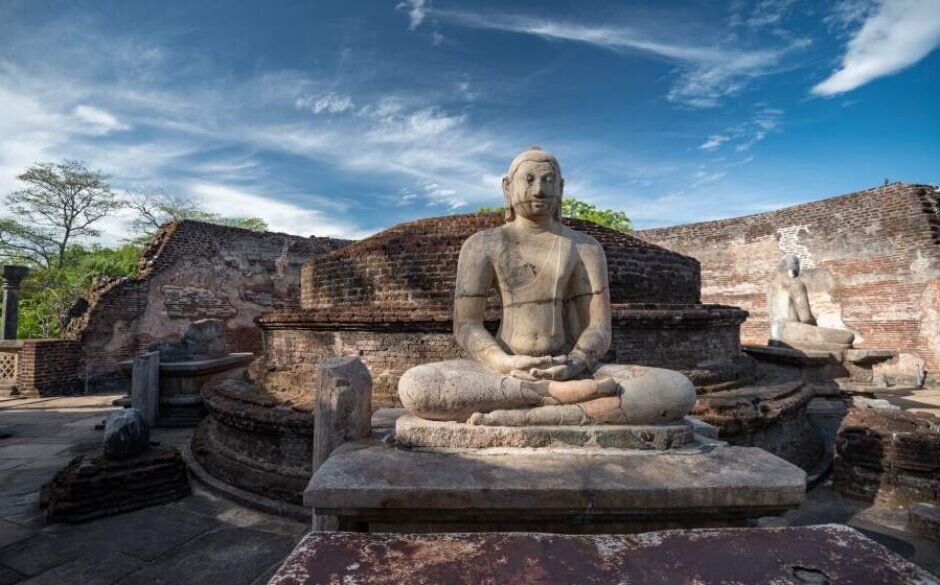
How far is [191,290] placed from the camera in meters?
13.7

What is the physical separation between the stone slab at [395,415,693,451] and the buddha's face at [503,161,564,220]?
52.3 inches

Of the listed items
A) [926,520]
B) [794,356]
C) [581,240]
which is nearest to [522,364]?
[581,240]

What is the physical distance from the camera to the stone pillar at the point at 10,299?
465 inches

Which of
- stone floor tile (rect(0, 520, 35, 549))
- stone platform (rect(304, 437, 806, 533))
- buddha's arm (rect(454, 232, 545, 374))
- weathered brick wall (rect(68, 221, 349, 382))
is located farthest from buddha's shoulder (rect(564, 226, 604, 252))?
weathered brick wall (rect(68, 221, 349, 382))

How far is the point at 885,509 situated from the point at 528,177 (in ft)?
14.3

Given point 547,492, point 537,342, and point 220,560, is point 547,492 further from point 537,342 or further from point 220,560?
point 220,560

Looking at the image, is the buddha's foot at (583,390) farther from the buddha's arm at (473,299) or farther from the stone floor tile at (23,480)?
the stone floor tile at (23,480)

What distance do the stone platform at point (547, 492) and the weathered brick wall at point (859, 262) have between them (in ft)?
44.7

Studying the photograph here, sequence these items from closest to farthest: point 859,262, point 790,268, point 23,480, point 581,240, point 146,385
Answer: point 581,240 < point 23,480 < point 146,385 < point 790,268 < point 859,262

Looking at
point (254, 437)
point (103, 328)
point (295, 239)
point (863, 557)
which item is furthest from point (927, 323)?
point (103, 328)

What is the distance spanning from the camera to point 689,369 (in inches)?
213

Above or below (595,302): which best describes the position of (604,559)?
below

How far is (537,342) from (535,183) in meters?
0.99

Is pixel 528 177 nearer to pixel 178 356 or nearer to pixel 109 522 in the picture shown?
pixel 109 522
